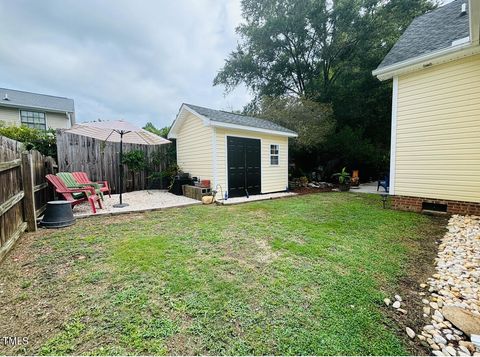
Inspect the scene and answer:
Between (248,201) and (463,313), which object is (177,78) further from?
(463,313)

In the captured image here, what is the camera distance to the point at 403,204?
563 centimetres

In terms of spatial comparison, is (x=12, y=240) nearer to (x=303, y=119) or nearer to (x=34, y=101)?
(x=303, y=119)

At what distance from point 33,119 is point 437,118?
21.9 metres

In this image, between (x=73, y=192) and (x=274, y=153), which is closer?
(x=73, y=192)

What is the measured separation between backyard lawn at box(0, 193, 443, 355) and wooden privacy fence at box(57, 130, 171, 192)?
14.5 ft

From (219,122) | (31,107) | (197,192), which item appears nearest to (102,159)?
(197,192)

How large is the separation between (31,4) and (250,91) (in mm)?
12577

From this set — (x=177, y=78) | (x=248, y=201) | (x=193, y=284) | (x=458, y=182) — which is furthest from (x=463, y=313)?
(x=177, y=78)

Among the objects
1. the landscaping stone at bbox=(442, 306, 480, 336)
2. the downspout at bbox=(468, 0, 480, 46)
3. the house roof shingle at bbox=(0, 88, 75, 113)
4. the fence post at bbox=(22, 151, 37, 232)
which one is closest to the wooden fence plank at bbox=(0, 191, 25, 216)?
the fence post at bbox=(22, 151, 37, 232)

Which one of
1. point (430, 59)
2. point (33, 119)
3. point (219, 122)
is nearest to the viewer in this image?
point (430, 59)

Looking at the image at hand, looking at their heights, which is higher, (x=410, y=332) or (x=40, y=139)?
(x=40, y=139)

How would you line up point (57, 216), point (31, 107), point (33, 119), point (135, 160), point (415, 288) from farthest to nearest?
1. point (33, 119)
2. point (31, 107)
3. point (135, 160)
4. point (57, 216)
5. point (415, 288)

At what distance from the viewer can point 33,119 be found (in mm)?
14773

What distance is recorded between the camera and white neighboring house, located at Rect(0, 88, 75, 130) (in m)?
14.0
